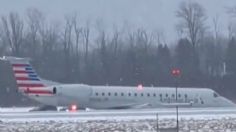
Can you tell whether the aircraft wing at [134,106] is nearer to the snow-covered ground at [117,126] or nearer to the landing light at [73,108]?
Answer: the landing light at [73,108]

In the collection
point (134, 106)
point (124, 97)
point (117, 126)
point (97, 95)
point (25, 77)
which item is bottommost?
point (117, 126)

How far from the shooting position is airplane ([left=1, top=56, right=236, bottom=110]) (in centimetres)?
5316

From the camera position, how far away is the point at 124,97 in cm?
5600

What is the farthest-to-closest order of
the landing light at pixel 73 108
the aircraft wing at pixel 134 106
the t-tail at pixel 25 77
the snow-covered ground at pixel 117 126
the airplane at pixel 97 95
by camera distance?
the aircraft wing at pixel 134 106 < the t-tail at pixel 25 77 < the airplane at pixel 97 95 < the landing light at pixel 73 108 < the snow-covered ground at pixel 117 126

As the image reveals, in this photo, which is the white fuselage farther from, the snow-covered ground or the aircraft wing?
the snow-covered ground

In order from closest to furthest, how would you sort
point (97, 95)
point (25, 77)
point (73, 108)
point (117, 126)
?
point (117, 126), point (73, 108), point (25, 77), point (97, 95)

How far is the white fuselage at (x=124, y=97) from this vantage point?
174ft

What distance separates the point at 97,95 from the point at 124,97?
2535mm

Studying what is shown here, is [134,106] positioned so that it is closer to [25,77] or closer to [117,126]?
[25,77]

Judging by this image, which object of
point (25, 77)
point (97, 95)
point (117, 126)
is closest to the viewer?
point (117, 126)

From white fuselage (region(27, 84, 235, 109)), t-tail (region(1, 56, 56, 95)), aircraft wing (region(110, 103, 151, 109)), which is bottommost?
aircraft wing (region(110, 103, 151, 109))

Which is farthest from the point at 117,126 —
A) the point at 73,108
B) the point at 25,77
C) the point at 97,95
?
the point at 25,77

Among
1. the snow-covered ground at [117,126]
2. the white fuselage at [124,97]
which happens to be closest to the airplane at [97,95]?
the white fuselage at [124,97]

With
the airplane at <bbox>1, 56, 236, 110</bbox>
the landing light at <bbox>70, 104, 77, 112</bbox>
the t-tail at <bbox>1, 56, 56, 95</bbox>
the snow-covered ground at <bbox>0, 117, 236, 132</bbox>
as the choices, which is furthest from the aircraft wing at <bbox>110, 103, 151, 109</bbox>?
the snow-covered ground at <bbox>0, 117, 236, 132</bbox>
